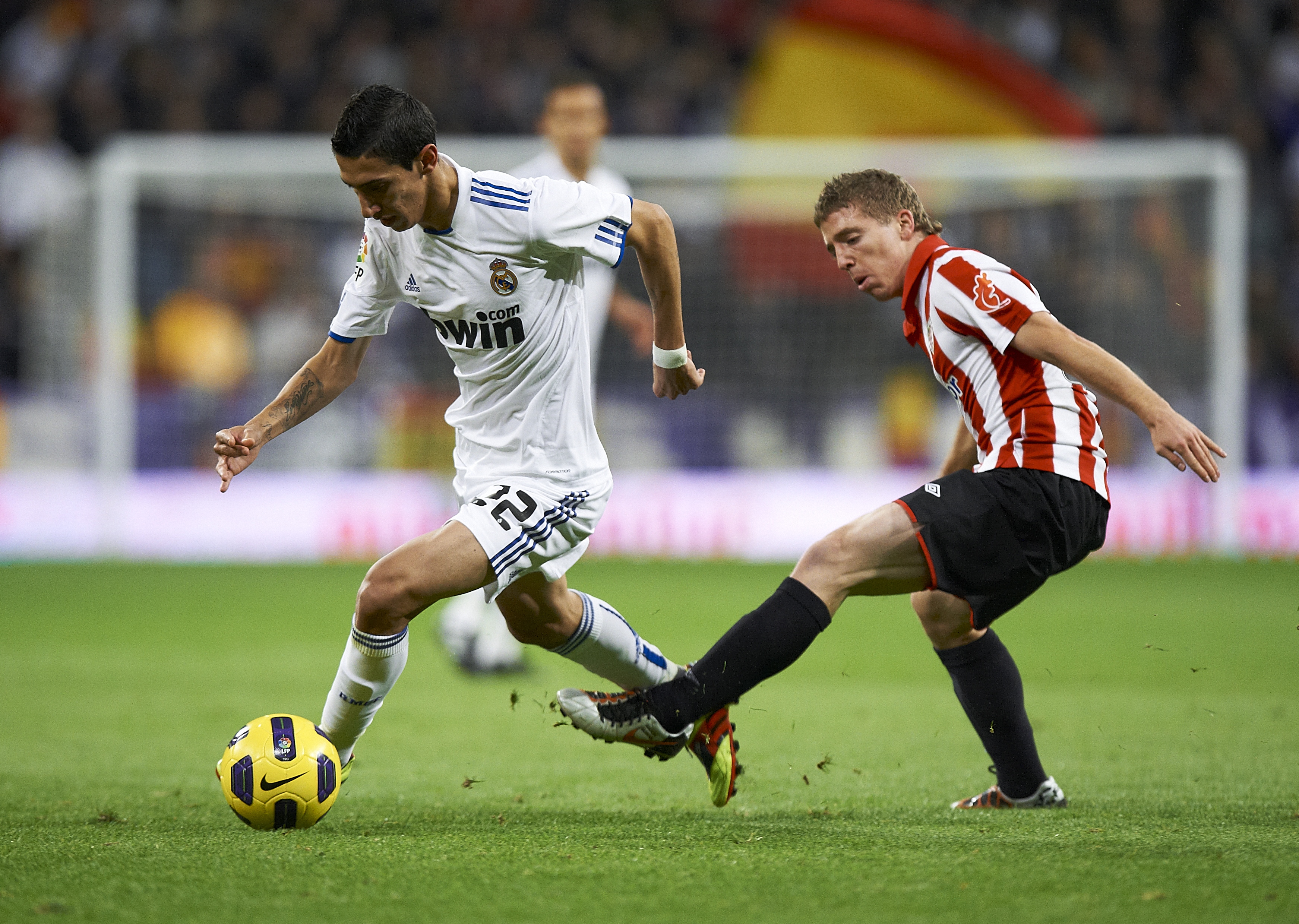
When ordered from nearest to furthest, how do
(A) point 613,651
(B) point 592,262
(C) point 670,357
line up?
Answer: (C) point 670,357 → (A) point 613,651 → (B) point 592,262

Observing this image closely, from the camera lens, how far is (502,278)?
155 inches

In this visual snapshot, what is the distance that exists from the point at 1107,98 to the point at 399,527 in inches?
362

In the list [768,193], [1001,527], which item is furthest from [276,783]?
[768,193]

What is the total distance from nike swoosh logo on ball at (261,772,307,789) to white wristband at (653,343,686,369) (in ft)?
4.83

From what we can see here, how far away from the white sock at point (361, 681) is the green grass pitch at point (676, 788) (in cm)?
25

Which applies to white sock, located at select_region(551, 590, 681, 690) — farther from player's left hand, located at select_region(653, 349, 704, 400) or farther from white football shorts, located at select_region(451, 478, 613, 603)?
player's left hand, located at select_region(653, 349, 704, 400)

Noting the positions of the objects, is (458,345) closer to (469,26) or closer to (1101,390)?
(1101,390)

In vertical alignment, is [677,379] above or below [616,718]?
above

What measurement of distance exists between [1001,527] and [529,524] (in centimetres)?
122

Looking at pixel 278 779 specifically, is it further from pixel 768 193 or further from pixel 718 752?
pixel 768 193

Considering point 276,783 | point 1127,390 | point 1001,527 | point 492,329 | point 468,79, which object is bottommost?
point 276,783

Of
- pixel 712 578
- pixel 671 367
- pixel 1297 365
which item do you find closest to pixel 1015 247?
pixel 1297 365

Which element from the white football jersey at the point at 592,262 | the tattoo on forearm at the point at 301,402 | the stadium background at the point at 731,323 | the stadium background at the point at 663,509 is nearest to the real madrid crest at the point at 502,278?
the tattoo on forearm at the point at 301,402

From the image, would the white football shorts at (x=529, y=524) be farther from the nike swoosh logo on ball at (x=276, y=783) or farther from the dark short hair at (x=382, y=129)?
the dark short hair at (x=382, y=129)
